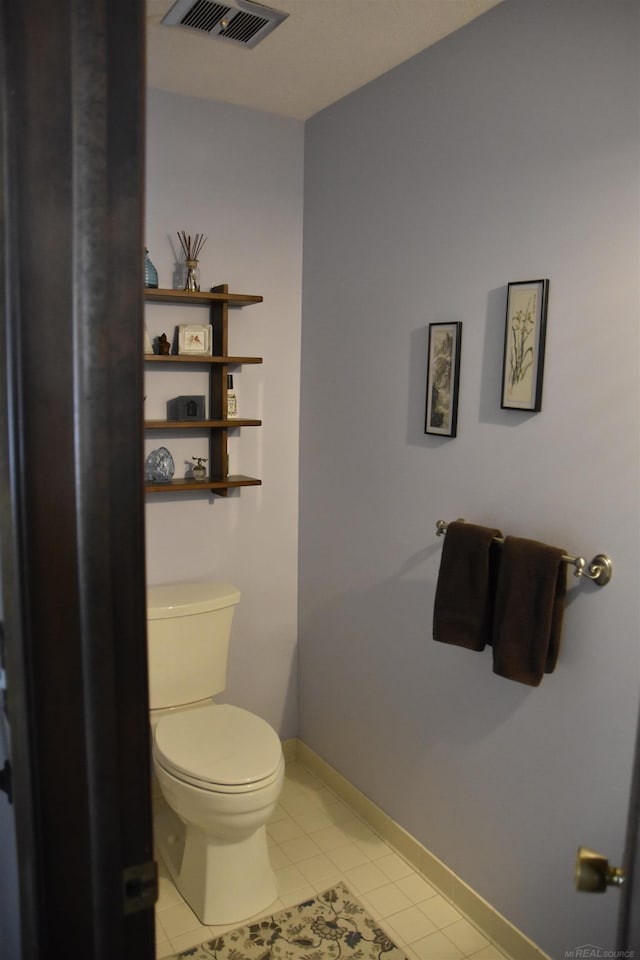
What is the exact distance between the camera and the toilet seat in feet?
6.91

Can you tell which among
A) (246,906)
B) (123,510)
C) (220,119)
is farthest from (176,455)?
(123,510)

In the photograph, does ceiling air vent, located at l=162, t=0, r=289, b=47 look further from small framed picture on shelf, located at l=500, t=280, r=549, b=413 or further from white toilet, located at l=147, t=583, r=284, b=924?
white toilet, located at l=147, t=583, r=284, b=924

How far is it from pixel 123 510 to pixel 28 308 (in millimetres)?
191

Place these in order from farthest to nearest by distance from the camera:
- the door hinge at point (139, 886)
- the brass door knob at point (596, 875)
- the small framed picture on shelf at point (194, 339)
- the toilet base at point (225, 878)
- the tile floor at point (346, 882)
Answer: the small framed picture on shelf at point (194, 339)
the toilet base at point (225, 878)
the tile floor at point (346, 882)
the brass door knob at point (596, 875)
the door hinge at point (139, 886)

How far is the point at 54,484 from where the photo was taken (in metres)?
0.63

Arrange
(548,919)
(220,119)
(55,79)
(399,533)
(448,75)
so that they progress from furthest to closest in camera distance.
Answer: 1. (220,119)
2. (399,533)
3. (448,75)
4. (548,919)
5. (55,79)

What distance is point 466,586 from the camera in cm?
203

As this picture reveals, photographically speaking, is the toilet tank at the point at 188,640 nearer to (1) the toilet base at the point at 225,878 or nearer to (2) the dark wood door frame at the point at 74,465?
(1) the toilet base at the point at 225,878

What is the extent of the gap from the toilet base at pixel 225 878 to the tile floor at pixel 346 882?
0.11ft

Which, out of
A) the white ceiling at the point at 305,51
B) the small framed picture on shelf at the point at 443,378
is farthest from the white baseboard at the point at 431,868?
the white ceiling at the point at 305,51

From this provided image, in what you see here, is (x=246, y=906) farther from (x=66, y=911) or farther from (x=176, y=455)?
(x=66, y=911)

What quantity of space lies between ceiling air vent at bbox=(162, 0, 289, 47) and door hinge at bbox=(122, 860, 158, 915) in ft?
6.69

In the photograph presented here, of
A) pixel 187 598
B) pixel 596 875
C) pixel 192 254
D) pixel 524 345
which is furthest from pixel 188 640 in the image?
pixel 596 875

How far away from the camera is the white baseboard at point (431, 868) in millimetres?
2035
